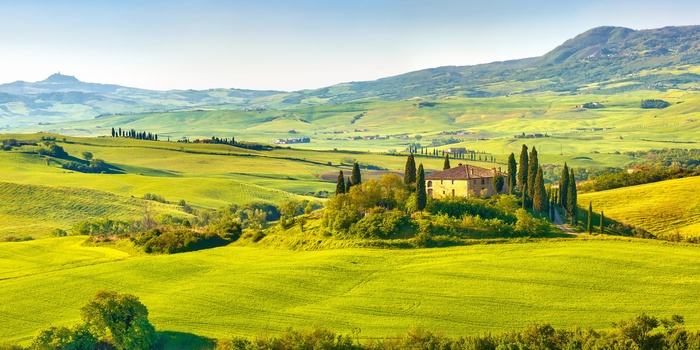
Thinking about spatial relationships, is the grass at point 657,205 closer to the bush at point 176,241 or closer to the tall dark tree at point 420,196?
the tall dark tree at point 420,196

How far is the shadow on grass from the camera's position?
62594 millimetres

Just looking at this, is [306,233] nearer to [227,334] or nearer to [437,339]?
[227,334]

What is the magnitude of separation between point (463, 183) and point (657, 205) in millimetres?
31025

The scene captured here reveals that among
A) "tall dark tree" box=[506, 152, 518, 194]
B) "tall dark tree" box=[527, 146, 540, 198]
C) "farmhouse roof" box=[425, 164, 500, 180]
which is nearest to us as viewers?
"tall dark tree" box=[527, 146, 540, 198]

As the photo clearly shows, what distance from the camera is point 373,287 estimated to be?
76.9 metres

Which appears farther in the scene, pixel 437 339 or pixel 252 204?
pixel 252 204

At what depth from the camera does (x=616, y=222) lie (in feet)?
357

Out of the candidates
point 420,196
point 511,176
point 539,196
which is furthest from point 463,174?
point 420,196

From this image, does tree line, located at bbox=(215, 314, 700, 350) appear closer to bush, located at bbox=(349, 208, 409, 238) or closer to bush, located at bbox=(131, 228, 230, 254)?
bush, located at bbox=(349, 208, 409, 238)

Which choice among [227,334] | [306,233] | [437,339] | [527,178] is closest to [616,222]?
[527,178]

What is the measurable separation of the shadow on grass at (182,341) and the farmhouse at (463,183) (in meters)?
56.1

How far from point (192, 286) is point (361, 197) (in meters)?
31.7

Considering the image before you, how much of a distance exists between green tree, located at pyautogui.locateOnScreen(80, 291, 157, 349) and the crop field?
258 cm

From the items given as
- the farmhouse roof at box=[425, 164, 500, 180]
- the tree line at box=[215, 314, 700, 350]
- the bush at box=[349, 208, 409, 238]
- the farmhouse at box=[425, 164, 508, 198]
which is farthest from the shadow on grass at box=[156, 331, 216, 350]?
the farmhouse roof at box=[425, 164, 500, 180]
